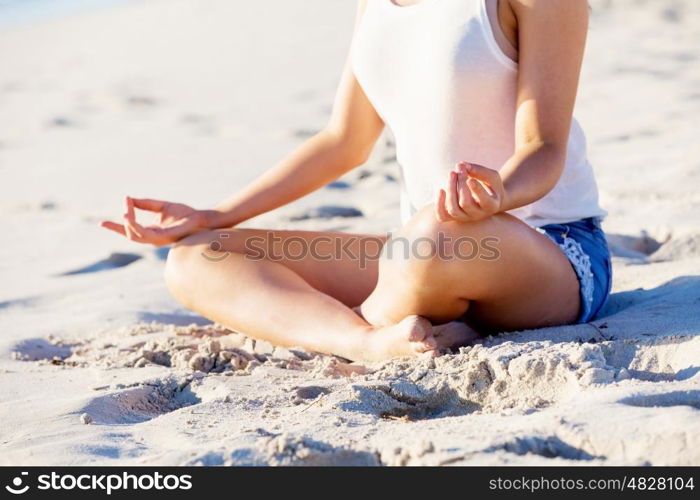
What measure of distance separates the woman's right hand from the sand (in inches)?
9.9

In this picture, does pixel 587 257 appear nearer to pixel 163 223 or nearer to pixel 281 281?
pixel 281 281

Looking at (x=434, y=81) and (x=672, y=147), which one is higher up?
(x=434, y=81)

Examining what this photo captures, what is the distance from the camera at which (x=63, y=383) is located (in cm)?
217

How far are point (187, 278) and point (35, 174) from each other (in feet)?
7.72


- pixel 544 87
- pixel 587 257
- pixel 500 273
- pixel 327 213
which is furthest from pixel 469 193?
pixel 327 213

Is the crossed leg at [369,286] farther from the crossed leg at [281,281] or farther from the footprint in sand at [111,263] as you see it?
the footprint in sand at [111,263]

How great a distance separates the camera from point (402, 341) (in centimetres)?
209

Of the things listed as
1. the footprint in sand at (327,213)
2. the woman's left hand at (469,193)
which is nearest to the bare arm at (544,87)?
the woman's left hand at (469,193)

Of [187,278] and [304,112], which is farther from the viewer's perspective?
[304,112]

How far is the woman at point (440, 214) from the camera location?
2.04 metres

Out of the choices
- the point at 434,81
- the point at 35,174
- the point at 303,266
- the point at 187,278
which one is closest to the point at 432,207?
the point at 434,81
